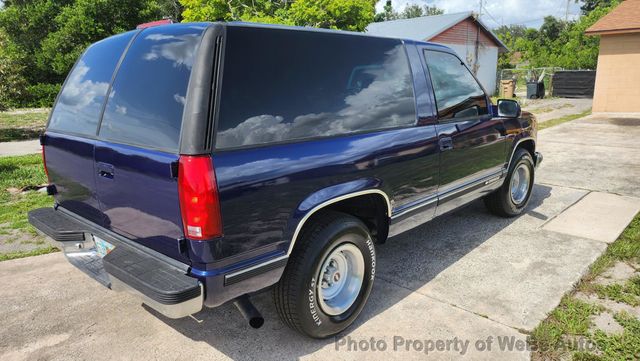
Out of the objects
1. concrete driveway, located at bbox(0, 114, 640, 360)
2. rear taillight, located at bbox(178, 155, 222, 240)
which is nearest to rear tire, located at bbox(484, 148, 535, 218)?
concrete driveway, located at bbox(0, 114, 640, 360)

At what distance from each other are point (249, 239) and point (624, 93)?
18444mm

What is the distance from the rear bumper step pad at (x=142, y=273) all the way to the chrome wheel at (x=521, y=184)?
435 centimetres

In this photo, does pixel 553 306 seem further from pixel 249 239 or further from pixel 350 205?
pixel 249 239

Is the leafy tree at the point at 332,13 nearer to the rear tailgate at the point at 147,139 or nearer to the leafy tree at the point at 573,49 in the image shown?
the rear tailgate at the point at 147,139

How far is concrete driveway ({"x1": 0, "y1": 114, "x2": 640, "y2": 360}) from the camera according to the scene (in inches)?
116

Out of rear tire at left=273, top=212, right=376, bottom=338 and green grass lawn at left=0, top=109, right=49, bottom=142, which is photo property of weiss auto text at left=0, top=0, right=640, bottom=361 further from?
green grass lawn at left=0, top=109, right=49, bottom=142

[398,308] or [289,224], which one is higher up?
[289,224]

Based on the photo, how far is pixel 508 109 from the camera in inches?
181

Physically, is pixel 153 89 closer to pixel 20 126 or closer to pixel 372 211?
pixel 372 211

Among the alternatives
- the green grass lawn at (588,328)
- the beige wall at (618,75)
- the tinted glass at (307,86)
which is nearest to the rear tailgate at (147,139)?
the tinted glass at (307,86)

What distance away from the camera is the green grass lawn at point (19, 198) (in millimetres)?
4820

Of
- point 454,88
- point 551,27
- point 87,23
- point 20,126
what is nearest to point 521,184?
point 454,88

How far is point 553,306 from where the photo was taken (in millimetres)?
3383

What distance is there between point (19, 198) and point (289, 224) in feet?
17.5
